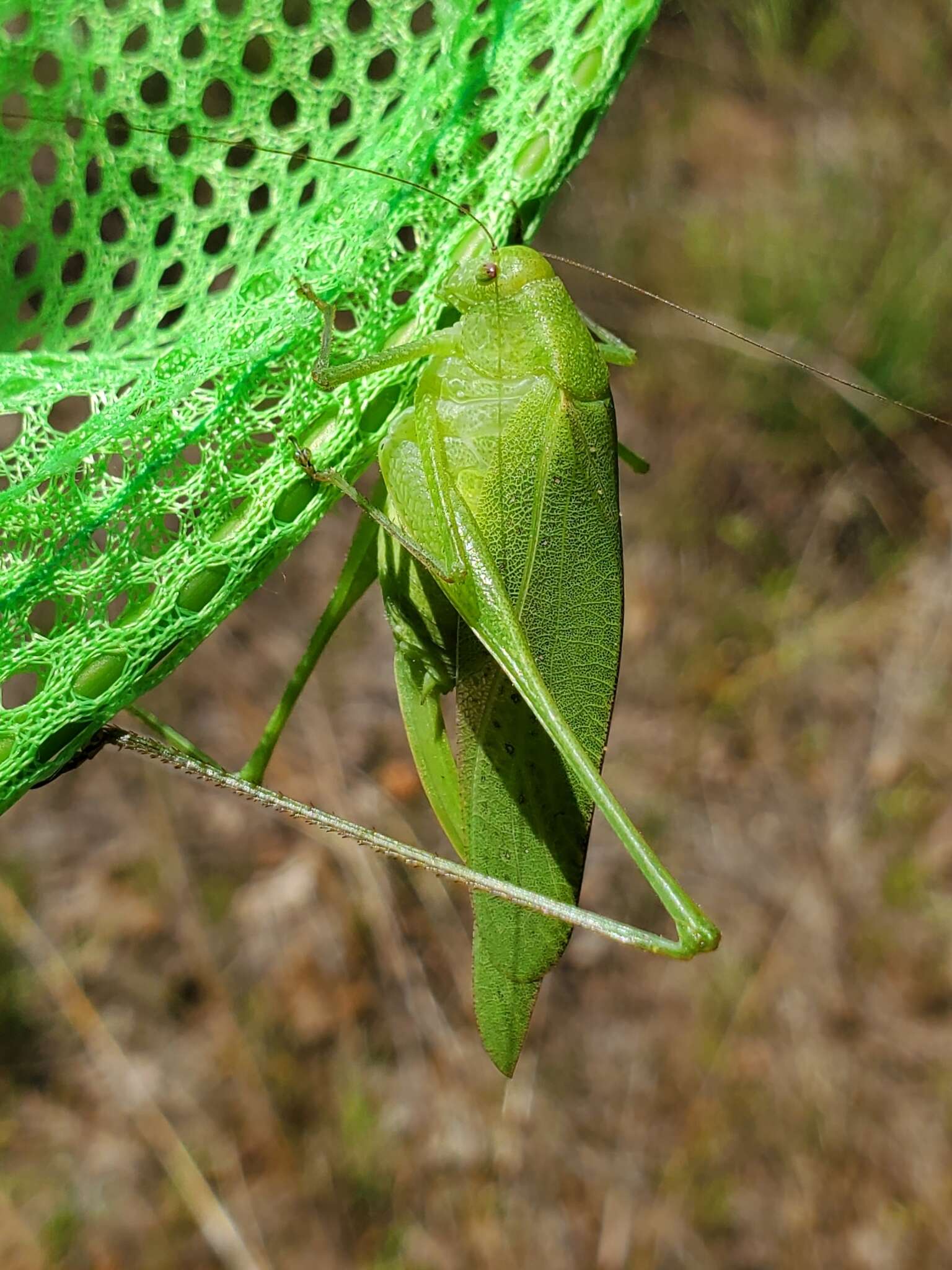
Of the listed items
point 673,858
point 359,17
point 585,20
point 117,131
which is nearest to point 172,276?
point 117,131

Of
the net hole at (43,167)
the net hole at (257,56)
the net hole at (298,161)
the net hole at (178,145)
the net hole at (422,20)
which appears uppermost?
the net hole at (422,20)

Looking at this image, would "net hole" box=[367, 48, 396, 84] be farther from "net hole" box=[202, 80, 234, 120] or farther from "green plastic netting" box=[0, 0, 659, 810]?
"green plastic netting" box=[0, 0, 659, 810]

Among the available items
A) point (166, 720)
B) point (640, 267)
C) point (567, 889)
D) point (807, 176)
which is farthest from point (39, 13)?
point (807, 176)

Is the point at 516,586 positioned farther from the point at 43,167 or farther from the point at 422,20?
the point at 43,167

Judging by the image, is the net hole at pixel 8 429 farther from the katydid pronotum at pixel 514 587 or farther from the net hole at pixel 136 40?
the katydid pronotum at pixel 514 587

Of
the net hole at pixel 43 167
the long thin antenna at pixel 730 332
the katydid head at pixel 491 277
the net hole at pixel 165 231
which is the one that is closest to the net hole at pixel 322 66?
the net hole at pixel 43 167

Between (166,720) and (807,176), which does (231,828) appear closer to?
(166,720)

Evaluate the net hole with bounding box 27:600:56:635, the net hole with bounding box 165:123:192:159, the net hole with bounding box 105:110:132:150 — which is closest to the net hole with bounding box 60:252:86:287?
the net hole with bounding box 105:110:132:150
